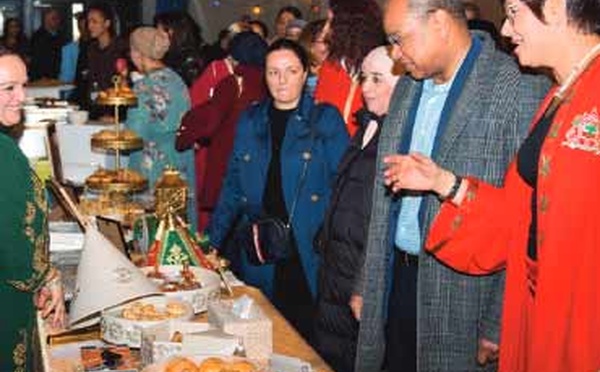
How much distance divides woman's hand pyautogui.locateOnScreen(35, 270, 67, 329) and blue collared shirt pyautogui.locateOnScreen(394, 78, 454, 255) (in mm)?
945

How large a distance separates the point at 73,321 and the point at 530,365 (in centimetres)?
107

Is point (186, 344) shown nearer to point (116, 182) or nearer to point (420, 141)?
point (420, 141)

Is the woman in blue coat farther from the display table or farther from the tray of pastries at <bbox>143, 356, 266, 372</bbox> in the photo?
the tray of pastries at <bbox>143, 356, 266, 372</bbox>

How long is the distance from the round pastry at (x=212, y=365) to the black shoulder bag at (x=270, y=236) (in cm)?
A: 154

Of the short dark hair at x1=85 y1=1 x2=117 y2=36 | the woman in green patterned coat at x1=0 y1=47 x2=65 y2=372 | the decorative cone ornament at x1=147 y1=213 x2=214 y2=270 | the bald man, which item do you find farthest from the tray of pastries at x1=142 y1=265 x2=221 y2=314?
the short dark hair at x1=85 y1=1 x2=117 y2=36

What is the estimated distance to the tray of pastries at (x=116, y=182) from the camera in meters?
3.91

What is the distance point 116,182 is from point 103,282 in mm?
1614

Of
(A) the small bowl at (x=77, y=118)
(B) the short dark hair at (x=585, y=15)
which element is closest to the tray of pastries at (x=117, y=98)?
(A) the small bowl at (x=77, y=118)

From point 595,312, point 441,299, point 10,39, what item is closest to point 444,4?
point 441,299

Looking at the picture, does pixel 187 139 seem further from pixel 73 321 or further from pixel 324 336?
pixel 73 321

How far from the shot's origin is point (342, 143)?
145 inches

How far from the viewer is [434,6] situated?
2.73m

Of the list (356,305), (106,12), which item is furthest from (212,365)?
(106,12)

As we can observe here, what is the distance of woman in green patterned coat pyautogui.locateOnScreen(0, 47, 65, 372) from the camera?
2441 millimetres
